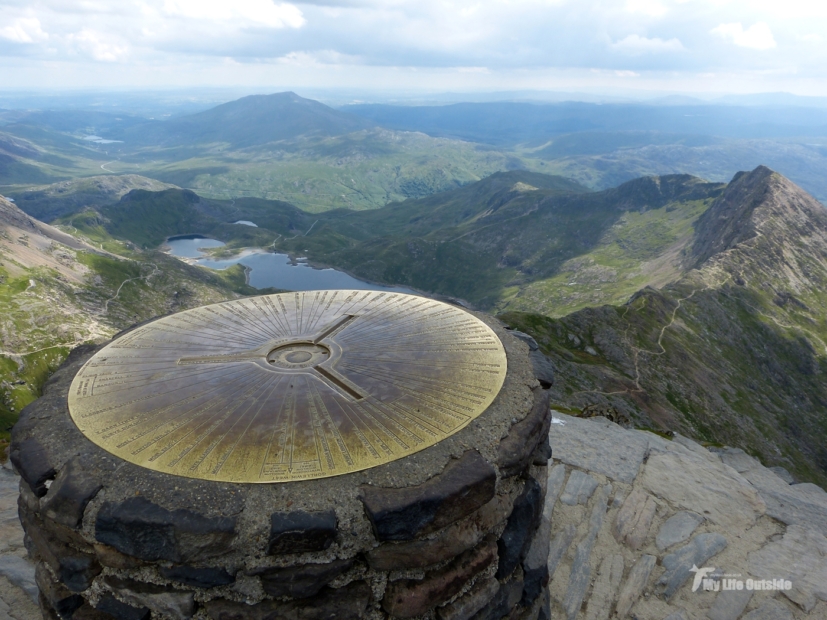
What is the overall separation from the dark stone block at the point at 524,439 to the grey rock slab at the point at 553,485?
12.9ft

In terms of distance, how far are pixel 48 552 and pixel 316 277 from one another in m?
154

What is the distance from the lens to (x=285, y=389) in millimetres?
10070

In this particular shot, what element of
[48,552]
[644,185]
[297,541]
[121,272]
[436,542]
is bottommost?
[121,272]

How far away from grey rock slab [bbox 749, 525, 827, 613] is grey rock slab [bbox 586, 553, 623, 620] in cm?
307

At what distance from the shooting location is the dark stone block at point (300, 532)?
7.05 m

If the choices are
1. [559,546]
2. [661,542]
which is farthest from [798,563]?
[559,546]

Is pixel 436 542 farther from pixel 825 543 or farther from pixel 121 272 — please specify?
pixel 121 272

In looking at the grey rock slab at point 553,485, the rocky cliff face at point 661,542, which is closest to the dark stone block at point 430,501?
the rocky cliff face at point 661,542

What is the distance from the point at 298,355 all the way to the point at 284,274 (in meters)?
157

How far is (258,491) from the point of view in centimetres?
762

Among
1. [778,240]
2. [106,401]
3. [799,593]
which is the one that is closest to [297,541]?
[106,401]

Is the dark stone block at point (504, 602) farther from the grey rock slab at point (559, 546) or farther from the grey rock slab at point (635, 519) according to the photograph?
the grey rock slab at point (635, 519)

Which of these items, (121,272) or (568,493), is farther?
(121,272)

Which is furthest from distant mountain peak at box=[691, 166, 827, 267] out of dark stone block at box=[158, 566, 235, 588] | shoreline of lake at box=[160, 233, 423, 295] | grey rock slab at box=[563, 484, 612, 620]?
dark stone block at box=[158, 566, 235, 588]
